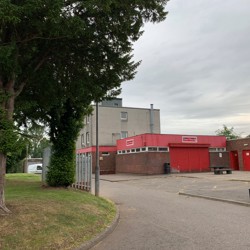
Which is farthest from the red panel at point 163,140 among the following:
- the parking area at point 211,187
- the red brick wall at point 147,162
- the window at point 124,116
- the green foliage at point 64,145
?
the green foliage at point 64,145

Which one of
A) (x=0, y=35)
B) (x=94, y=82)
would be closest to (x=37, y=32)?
(x=0, y=35)

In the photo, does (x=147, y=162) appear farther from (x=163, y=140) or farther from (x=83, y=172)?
(x=83, y=172)

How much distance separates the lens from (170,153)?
3641 centimetres

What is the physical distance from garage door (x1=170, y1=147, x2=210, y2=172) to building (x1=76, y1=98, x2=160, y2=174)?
32.6 feet

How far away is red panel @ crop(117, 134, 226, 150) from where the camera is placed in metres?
35.5

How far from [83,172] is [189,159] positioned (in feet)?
74.0

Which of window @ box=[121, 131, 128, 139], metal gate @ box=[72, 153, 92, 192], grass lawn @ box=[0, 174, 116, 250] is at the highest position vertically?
window @ box=[121, 131, 128, 139]

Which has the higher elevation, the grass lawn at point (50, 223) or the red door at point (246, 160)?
the red door at point (246, 160)

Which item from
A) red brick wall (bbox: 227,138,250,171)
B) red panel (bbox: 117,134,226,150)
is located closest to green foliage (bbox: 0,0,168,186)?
red panel (bbox: 117,134,226,150)

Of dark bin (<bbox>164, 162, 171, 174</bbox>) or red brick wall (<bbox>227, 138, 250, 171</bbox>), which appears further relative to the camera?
red brick wall (<bbox>227, 138, 250, 171</bbox>)

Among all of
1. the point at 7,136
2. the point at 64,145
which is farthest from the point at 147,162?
the point at 7,136

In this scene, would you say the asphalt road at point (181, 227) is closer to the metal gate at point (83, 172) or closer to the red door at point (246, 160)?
the metal gate at point (83, 172)

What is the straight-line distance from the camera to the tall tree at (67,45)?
7.73m

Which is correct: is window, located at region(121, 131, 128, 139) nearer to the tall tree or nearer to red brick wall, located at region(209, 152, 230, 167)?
red brick wall, located at region(209, 152, 230, 167)
